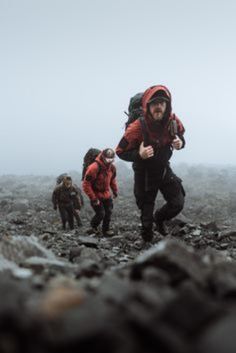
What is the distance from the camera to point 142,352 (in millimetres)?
2039

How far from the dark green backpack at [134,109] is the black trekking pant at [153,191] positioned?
3.24 feet

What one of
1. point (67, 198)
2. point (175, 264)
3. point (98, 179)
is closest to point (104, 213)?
point (98, 179)

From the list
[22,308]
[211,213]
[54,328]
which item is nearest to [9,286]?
[22,308]

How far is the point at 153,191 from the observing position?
28.3 ft

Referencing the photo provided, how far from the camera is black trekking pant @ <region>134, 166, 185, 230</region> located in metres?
8.54

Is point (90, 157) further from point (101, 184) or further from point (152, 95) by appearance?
point (152, 95)

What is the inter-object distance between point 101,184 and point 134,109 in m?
4.07

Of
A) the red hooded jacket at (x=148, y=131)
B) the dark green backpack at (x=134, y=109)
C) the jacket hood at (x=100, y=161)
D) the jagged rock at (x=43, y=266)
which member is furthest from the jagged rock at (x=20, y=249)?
the jacket hood at (x=100, y=161)

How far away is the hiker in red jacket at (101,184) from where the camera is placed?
39.3ft

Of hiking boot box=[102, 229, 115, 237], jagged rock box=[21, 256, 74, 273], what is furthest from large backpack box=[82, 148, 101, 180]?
jagged rock box=[21, 256, 74, 273]

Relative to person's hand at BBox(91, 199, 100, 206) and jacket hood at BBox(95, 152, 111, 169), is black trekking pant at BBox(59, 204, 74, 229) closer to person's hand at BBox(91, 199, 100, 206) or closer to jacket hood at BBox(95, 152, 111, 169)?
person's hand at BBox(91, 199, 100, 206)

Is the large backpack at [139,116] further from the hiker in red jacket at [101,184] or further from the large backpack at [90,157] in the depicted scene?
the large backpack at [90,157]

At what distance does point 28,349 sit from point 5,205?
2996cm

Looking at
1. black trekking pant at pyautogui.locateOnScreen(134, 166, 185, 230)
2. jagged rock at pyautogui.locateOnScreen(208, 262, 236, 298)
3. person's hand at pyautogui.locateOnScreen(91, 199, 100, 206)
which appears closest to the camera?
jagged rock at pyautogui.locateOnScreen(208, 262, 236, 298)
